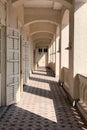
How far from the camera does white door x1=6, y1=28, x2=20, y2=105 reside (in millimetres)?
7029

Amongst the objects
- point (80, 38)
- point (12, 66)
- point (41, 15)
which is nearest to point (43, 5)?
point (41, 15)

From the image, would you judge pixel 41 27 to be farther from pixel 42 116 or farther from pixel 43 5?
pixel 42 116

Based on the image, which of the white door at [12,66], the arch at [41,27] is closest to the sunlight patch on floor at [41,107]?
the white door at [12,66]

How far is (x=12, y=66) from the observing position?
7.43 m

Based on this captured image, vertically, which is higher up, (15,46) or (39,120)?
(15,46)

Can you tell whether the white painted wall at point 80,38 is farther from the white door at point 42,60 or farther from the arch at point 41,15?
the white door at point 42,60

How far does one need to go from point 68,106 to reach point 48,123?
202 centimetres

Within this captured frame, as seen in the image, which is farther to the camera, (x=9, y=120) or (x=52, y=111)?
(x=52, y=111)

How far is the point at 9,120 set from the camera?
5625mm

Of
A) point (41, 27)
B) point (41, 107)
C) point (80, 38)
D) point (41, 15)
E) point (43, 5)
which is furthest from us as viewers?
point (41, 27)

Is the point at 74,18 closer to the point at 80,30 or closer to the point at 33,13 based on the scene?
the point at 80,30

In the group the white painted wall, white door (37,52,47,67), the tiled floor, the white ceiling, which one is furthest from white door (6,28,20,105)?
white door (37,52,47,67)

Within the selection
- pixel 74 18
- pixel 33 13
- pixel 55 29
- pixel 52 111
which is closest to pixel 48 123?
pixel 52 111

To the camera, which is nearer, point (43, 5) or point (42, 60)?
point (43, 5)
